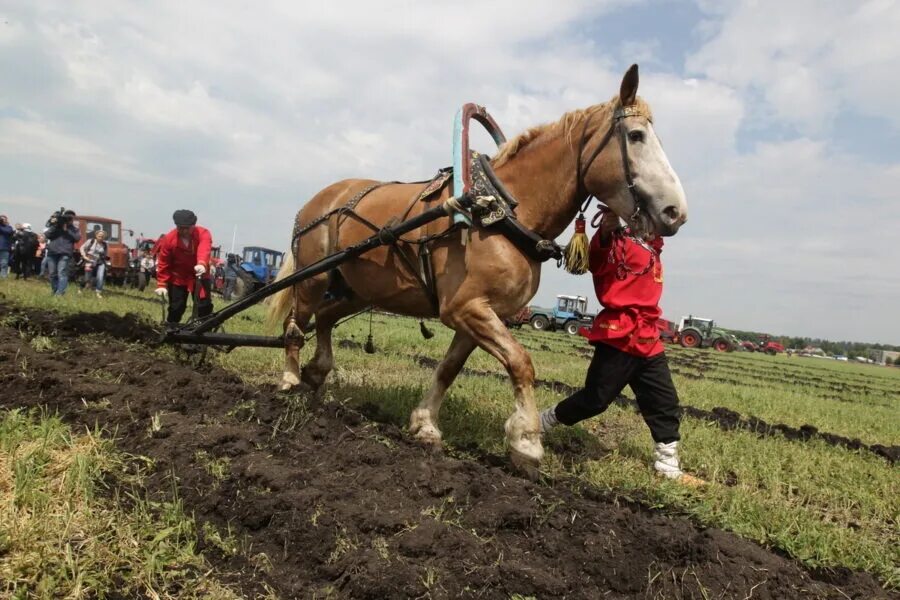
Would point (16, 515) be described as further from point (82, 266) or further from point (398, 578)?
point (82, 266)

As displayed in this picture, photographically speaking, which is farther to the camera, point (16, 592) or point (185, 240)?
point (185, 240)

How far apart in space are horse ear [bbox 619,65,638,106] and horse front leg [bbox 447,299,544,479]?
1.36 m

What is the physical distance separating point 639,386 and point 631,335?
39cm

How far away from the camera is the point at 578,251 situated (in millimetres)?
3693

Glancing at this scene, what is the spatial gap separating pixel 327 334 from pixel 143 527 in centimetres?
317

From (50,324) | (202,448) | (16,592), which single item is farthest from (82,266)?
(16,592)

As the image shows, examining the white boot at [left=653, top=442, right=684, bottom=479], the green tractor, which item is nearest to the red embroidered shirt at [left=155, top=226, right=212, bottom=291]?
the white boot at [left=653, top=442, right=684, bottom=479]

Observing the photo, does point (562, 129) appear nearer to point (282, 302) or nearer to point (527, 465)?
point (527, 465)

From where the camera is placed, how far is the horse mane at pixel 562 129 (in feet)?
11.6

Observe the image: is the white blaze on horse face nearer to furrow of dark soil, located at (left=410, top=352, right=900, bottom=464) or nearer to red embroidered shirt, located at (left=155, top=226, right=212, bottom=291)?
furrow of dark soil, located at (left=410, top=352, right=900, bottom=464)

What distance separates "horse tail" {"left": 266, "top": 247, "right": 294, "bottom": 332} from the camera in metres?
5.58

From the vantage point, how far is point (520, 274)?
11.8 feet

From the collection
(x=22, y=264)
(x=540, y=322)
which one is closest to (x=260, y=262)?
(x=22, y=264)

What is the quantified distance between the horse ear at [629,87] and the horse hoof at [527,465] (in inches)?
79.1
